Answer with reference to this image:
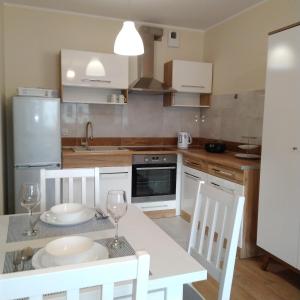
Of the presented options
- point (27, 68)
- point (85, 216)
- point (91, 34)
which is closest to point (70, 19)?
point (91, 34)

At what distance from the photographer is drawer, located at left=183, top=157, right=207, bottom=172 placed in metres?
3.26

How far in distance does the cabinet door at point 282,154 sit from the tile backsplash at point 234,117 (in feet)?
2.73

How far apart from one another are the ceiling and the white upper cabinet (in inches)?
21.5

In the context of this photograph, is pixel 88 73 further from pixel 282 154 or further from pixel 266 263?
pixel 266 263

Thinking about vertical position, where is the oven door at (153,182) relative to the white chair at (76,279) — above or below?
below

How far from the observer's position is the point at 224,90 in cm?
382

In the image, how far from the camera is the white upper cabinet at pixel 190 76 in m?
3.88

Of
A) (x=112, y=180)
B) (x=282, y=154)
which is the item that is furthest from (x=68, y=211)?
(x=112, y=180)

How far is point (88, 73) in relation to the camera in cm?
348

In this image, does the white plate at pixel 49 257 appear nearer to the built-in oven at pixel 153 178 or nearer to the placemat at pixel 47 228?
the placemat at pixel 47 228

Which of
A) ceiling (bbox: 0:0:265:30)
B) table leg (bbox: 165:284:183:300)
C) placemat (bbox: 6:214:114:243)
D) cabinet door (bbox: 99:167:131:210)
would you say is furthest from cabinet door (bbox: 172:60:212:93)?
table leg (bbox: 165:284:183:300)

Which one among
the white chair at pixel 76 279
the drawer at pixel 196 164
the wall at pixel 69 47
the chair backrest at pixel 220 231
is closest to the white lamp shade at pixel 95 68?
the wall at pixel 69 47

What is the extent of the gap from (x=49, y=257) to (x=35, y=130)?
2.31 meters

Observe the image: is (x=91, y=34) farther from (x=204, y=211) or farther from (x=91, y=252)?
(x=91, y=252)
